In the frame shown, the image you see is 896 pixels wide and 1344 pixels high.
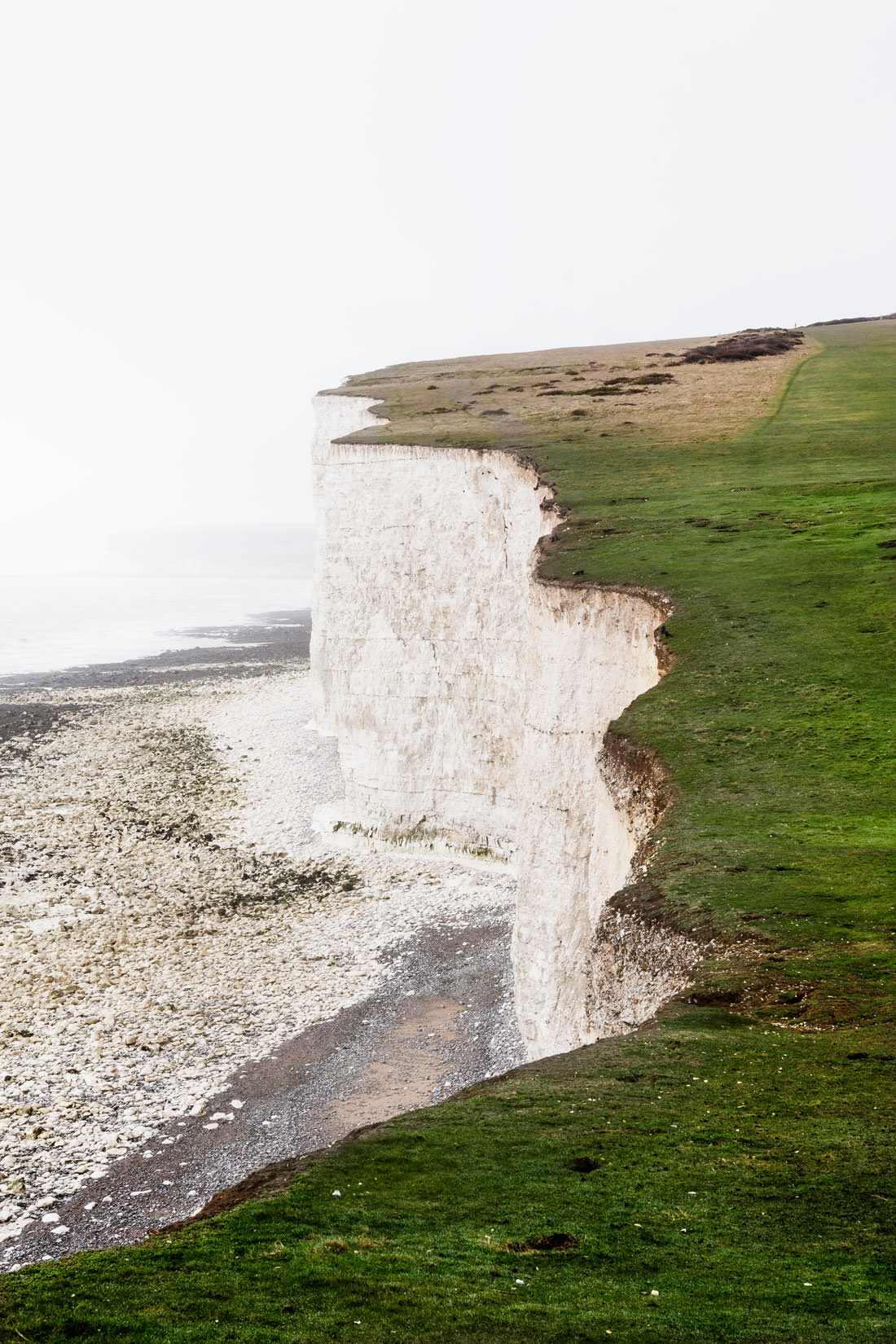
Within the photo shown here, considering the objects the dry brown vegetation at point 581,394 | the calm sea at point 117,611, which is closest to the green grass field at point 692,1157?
the dry brown vegetation at point 581,394

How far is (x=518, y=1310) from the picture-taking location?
17.2ft

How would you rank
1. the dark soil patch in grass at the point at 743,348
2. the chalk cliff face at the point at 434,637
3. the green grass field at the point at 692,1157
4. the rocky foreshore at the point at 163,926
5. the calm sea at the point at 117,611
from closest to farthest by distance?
the green grass field at the point at 692,1157
the rocky foreshore at the point at 163,926
the chalk cliff face at the point at 434,637
the dark soil patch in grass at the point at 743,348
the calm sea at the point at 117,611

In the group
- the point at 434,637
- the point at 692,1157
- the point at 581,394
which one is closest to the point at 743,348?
the point at 581,394

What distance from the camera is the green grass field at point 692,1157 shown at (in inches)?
203

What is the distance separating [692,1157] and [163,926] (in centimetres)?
1837

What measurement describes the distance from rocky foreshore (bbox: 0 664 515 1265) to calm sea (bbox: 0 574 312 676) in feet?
118

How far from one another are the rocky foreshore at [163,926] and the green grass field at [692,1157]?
7772 mm

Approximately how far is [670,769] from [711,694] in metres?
2.04

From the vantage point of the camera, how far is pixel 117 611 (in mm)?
110625

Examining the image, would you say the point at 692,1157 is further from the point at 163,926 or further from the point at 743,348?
the point at 743,348

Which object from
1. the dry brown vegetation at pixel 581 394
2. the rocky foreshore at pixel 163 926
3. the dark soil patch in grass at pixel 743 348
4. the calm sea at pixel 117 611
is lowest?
the rocky foreshore at pixel 163 926

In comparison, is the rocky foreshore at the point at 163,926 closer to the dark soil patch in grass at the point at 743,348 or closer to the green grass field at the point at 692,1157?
the green grass field at the point at 692,1157

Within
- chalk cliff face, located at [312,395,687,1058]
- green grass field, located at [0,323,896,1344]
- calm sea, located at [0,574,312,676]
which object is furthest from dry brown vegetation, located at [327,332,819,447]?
calm sea, located at [0,574,312,676]

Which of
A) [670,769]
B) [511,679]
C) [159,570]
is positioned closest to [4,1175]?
[670,769]
